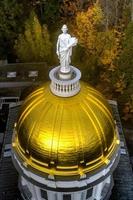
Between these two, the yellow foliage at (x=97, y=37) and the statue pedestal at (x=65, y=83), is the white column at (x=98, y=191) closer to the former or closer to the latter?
the statue pedestal at (x=65, y=83)

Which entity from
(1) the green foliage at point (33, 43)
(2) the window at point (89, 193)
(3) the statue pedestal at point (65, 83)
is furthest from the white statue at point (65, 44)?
(1) the green foliage at point (33, 43)

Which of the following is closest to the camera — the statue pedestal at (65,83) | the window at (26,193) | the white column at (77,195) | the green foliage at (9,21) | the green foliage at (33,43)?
the statue pedestal at (65,83)

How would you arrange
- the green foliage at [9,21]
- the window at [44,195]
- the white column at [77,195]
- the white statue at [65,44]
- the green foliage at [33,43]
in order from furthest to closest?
1. the green foliage at [9,21]
2. the green foliage at [33,43]
3. the window at [44,195]
4. the white column at [77,195]
5. the white statue at [65,44]

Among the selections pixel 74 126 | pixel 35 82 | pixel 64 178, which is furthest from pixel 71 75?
pixel 35 82

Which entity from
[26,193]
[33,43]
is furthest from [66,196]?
[33,43]

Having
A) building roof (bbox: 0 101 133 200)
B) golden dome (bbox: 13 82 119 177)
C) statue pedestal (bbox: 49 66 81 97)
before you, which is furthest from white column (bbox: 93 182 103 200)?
statue pedestal (bbox: 49 66 81 97)

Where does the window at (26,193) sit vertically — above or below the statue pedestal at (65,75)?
below

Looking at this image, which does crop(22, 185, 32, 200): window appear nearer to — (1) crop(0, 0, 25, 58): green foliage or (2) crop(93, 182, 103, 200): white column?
(2) crop(93, 182, 103, 200): white column

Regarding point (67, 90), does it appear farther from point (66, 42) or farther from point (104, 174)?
point (104, 174)
